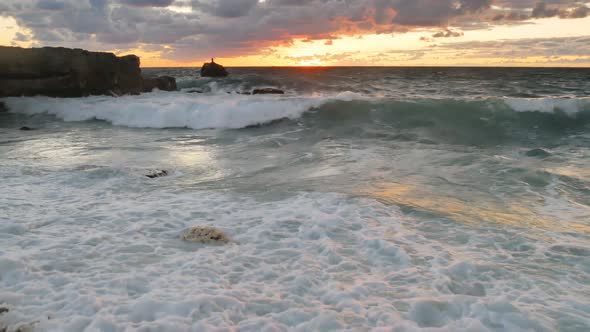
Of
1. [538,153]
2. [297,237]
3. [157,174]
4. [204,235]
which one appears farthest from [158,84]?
[297,237]

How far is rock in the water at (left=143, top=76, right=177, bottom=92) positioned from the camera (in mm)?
26484

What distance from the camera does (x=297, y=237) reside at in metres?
4.95

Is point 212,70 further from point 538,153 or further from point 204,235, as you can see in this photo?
point 204,235

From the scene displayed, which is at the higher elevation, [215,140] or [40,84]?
[40,84]

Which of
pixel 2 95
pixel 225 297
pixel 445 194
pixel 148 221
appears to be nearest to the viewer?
pixel 225 297

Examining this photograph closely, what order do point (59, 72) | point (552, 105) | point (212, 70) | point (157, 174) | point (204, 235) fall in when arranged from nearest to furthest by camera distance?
point (204, 235), point (157, 174), point (552, 105), point (59, 72), point (212, 70)

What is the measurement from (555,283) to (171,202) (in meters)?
4.86

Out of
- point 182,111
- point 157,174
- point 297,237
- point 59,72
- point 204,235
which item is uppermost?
point 59,72

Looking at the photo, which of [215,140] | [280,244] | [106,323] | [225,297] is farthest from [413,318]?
[215,140]

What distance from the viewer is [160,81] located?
28.0 meters

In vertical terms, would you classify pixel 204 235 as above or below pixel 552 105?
below

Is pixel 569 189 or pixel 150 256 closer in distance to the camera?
pixel 150 256

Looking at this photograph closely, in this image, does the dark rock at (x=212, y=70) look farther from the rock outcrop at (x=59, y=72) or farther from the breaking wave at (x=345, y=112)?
the breaking wave at (x=345, y=112)

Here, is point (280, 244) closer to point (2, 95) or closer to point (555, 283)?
point (555, 283)
